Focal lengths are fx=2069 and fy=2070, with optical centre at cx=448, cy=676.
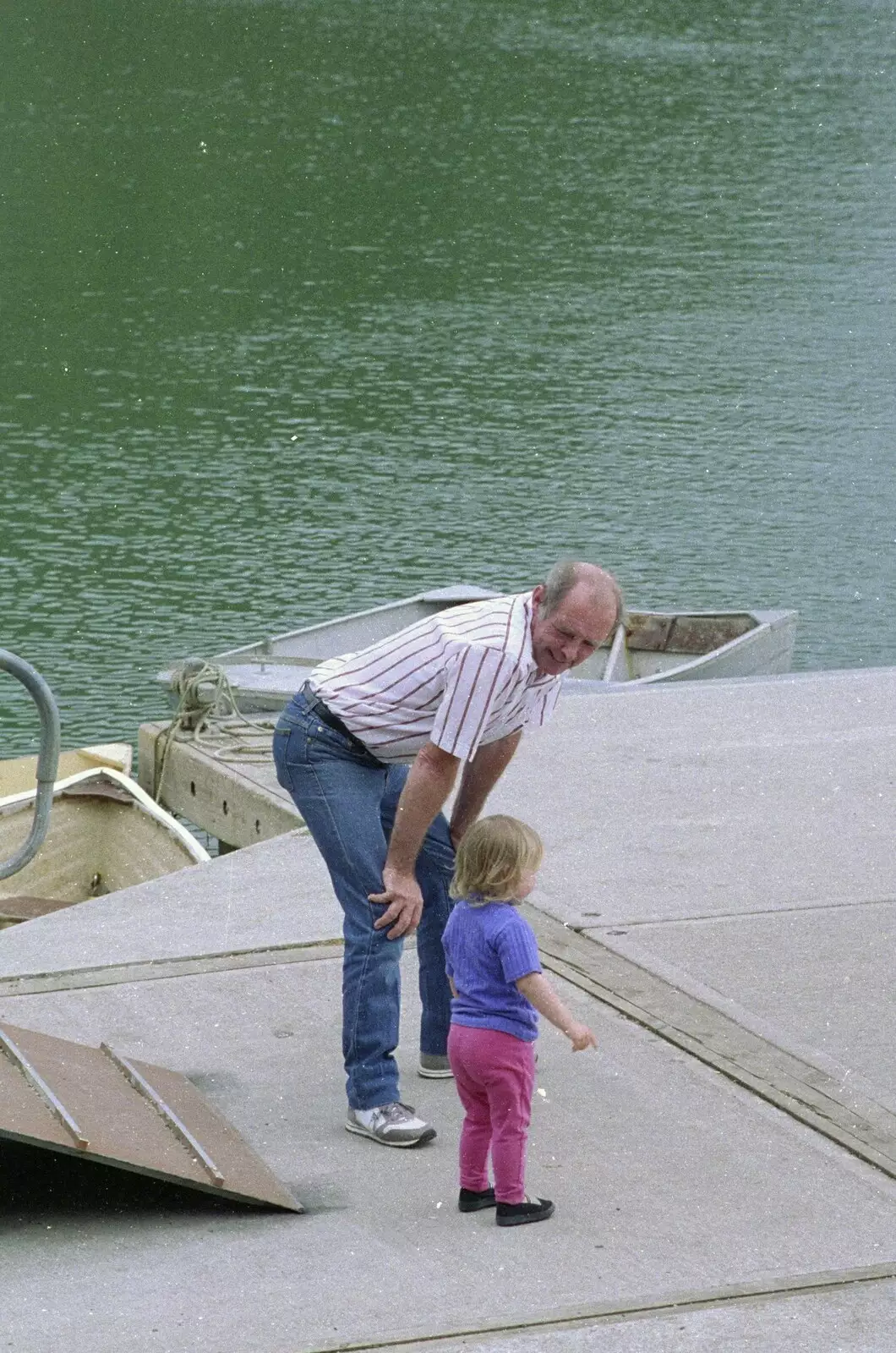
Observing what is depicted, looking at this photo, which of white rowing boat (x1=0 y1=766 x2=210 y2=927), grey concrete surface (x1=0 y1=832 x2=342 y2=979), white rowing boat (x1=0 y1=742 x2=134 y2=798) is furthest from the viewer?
white rowing boat (x1=0 y1=742 x2=134 y2=798)

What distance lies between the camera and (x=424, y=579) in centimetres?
1830

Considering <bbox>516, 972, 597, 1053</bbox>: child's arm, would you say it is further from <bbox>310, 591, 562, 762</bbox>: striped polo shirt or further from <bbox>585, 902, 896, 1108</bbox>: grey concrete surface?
<bbox>585, 902, 896, 1108</bbox>: grey concrete surface

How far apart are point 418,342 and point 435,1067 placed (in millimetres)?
22266

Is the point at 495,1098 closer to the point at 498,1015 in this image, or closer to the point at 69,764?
the point at 498,1015

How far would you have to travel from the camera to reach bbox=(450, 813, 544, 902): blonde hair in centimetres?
465

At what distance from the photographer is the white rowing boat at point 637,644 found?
44.7 ft

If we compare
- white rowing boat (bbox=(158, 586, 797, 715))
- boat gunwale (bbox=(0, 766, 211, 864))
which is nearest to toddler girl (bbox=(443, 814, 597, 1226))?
boat gunwale (bbox=(0, 766, 211, 864))

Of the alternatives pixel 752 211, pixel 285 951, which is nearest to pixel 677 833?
pixel 285 951

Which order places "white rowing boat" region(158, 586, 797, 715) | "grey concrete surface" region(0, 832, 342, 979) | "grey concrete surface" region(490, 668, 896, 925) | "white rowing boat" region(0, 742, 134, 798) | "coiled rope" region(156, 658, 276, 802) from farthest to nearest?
"white rowing boat" region(158, 586, 797, 715), "white rowing boat" region(0, 742, 134, 798), "coiled rope" region(156, 658, 276, 802), "grey concrete surface" region(490, 668, 896, 925), "grey concrete surface" region(0, 832, 342, 979)

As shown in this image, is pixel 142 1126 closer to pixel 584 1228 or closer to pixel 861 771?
pixel 584 1228

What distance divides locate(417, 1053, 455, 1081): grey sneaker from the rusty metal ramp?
2.07 feet

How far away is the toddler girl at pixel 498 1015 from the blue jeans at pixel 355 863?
39 cm

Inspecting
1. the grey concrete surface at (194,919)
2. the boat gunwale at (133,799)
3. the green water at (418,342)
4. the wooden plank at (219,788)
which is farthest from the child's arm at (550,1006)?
the green water at (418,342)

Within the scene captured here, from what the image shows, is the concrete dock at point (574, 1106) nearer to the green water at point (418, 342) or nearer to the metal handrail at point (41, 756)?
the metal handrail at point (41, 756)
